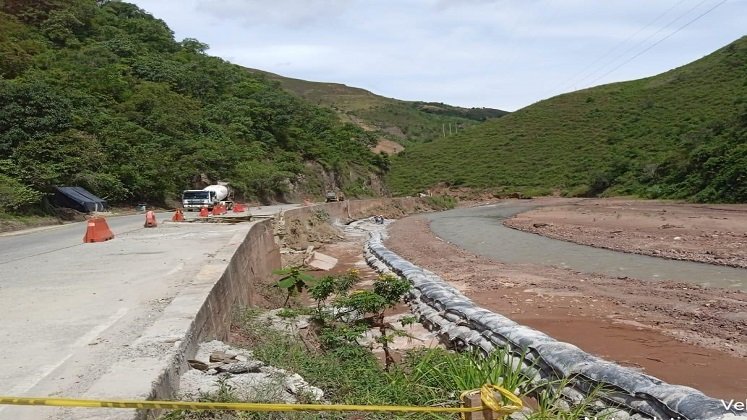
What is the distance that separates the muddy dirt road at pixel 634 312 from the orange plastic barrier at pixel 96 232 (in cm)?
921

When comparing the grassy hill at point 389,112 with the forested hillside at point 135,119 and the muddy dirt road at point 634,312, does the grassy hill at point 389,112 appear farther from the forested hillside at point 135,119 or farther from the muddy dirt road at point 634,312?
the muddy dirt road at point 634,312

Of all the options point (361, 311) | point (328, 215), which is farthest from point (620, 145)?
point (361, 311)

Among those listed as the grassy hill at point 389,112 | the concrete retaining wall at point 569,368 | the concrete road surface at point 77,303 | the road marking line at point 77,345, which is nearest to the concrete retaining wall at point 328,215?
the concrete road surface at point 77,303

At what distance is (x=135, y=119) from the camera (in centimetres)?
3747

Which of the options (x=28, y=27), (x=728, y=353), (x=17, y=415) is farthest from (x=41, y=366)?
(x=28, y=27)

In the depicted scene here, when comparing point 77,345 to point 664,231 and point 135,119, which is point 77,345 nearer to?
point 664,231

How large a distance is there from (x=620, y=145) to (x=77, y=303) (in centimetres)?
7026

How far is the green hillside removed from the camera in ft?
141

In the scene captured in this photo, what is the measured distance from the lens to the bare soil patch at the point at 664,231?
18.4 metres

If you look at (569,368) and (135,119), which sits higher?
(135,119)

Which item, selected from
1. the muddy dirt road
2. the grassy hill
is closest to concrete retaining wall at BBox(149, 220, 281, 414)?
the muddy dirt road

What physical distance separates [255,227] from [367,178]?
53423mm

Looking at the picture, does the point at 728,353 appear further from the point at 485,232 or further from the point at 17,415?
the point at 485,232

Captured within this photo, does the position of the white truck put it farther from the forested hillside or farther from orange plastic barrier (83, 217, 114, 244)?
orange plastic barrier (83, 217, 114, 244)
